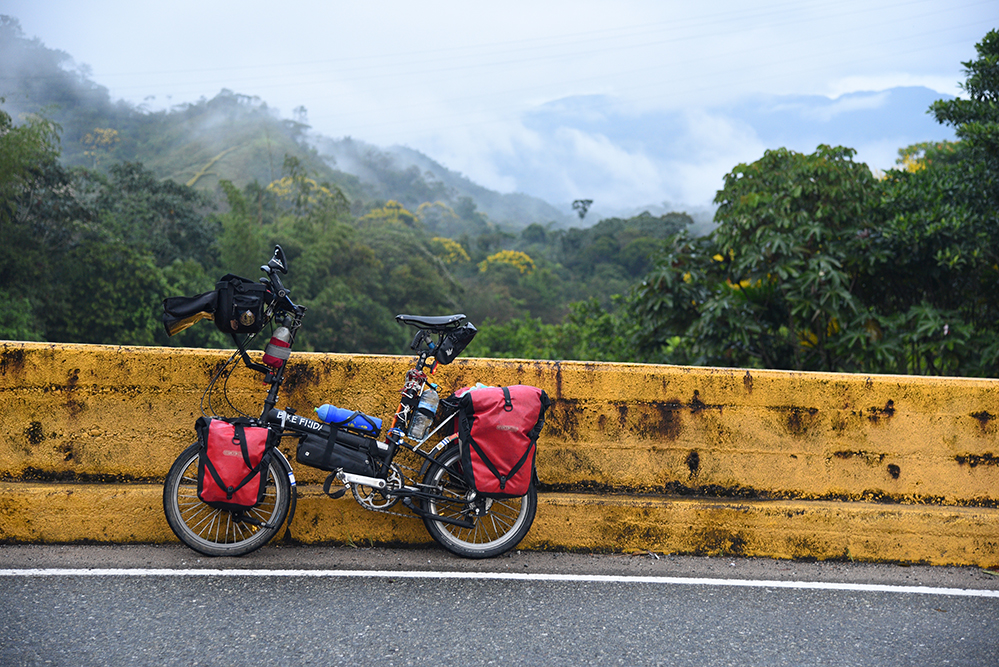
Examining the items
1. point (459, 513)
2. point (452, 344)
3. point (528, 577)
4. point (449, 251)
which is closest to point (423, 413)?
point (452, 344)

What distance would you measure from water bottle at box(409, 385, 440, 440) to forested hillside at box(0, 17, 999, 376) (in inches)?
242

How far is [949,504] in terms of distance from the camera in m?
4.61

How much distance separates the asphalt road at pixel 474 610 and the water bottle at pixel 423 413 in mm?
713

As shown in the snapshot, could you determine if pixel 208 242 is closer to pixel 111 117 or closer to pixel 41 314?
pixel 41 314

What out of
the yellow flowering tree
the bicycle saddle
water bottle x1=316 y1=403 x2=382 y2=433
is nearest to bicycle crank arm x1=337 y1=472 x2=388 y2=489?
water bottle x1=316 y1=403 x2=382 y2=433

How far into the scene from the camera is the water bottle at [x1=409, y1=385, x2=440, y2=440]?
432cm

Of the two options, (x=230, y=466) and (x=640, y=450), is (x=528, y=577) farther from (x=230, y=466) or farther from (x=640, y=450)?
(x=230, y=466)

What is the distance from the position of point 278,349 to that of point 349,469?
0.76m

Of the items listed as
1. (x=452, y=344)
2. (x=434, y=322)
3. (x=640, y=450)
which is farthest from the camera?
(x=640, y=450)

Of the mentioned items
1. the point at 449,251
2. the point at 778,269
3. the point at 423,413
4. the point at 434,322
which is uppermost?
the point at 449,251

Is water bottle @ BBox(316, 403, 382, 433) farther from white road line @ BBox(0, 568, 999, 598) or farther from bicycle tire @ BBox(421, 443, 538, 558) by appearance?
white road line @ BBox(0, 568, 999, 598)

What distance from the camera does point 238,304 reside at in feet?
13.6

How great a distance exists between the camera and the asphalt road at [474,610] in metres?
3.36

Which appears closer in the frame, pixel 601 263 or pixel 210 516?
pixel 210 516
